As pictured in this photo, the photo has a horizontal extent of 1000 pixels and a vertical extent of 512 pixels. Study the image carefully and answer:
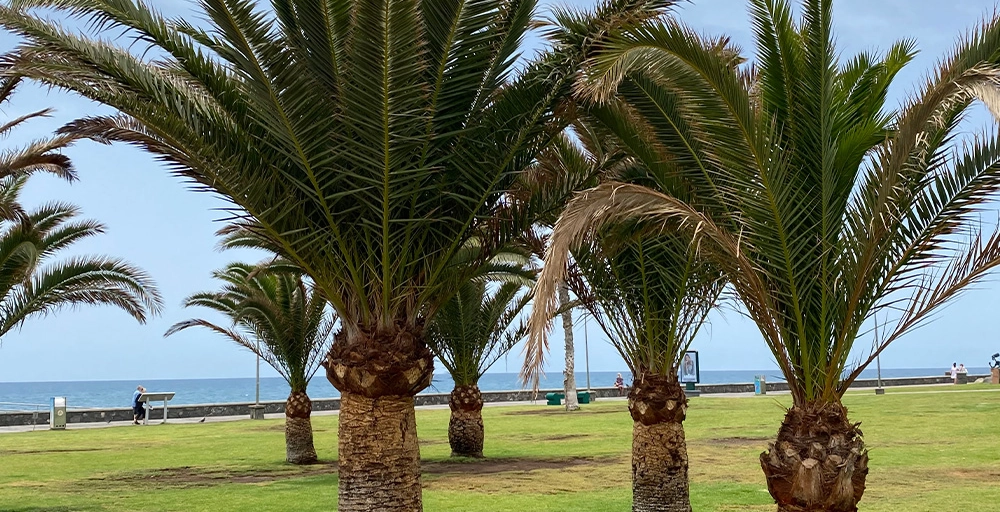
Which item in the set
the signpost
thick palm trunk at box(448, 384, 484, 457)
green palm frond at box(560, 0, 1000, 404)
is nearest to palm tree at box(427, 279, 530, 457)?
thick palm trunk at box(448, 384, 484, 457)

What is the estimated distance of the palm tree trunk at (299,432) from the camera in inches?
757

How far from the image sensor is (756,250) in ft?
24.9

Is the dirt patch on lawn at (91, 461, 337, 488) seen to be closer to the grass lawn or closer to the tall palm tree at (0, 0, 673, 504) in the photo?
the grass lawn

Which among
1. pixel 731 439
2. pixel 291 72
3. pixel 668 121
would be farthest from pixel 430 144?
pixel 731 439

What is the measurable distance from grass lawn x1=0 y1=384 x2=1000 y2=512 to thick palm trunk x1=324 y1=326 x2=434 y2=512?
4429 millimetres

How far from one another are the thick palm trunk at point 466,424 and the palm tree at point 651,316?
333 inches

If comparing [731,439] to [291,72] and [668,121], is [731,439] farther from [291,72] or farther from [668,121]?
[291,72]

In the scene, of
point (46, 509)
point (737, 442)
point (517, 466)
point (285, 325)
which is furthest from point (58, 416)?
point (737, 442)

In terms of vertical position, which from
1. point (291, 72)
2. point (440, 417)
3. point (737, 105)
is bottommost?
point (440, 417)

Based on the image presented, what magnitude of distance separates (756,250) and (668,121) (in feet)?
6.47

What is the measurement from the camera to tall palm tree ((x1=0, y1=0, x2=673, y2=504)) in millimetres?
8070

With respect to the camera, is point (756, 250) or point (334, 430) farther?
point (334, 430)

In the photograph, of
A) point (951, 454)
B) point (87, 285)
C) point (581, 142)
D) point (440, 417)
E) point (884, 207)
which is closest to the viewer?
point (884, 207)

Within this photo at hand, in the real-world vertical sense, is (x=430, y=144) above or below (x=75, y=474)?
above
